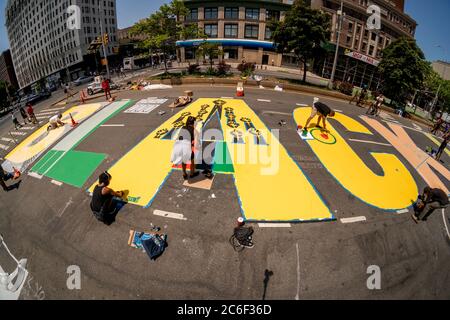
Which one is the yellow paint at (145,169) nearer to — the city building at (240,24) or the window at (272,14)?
the city building at (240,24)

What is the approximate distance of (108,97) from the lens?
1983cm

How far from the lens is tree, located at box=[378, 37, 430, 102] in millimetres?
23750

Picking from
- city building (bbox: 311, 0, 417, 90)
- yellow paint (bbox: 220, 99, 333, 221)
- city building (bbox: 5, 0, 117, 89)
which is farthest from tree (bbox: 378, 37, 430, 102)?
city building (bbox: 5, 0, 117, 89)

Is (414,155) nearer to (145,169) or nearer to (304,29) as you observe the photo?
(145,169)

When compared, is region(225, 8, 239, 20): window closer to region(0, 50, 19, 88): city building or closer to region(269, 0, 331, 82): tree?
region(269, 0, 331, 82): tree

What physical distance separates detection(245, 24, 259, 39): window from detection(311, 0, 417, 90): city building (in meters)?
11.7

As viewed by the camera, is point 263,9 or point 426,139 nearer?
point 426,139

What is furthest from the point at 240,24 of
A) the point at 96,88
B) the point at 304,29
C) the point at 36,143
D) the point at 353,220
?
the point at 353,220

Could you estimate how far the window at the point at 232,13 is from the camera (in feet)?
144

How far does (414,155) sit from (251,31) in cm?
4277

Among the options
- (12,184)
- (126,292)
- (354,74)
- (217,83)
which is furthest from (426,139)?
(354,74)

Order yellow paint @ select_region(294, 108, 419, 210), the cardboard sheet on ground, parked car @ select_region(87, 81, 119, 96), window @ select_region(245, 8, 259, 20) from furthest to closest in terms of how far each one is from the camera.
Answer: window @ select_region(245, 8, 259, 20), parked car @ select_region(87, 81, 119, 96), the cardboard sheet on ground, yellow paint @ select_region(294, 108, 419, 210)
